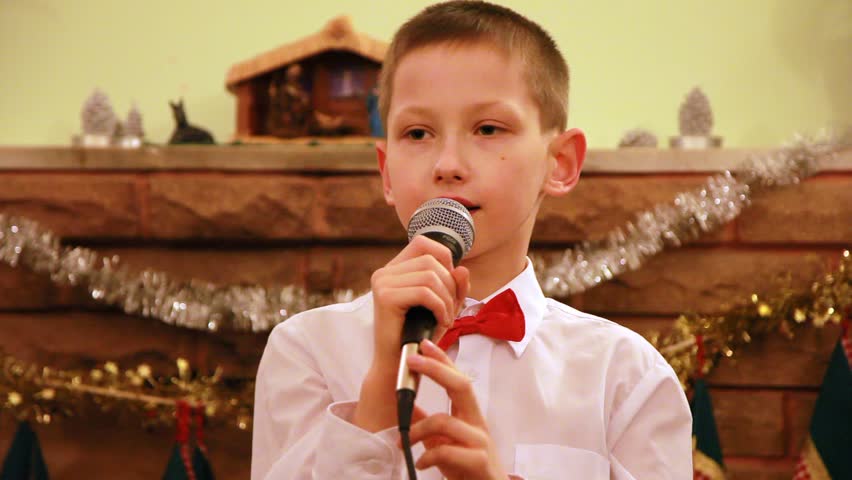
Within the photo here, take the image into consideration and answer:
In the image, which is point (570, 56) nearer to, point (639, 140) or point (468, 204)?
point (639, 140)

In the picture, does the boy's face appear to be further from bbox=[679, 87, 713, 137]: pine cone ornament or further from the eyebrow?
bbox=[679, 87, 713, 137]: pine cone ornament

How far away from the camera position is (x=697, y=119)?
6.27 feet

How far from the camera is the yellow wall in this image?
2.14 metres

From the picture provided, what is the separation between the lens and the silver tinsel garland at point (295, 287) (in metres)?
1.76

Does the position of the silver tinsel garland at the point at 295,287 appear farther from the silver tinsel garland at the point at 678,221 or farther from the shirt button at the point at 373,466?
the shirt button at the point at 373,466

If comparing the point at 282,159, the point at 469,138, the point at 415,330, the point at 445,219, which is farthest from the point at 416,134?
the point at 282,159

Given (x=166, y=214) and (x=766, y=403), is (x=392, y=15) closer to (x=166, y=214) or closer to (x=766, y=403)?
(x=166, y=214)

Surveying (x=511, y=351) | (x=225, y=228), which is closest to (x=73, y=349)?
(x=225, y=228)

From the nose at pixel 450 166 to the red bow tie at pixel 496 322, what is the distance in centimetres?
15

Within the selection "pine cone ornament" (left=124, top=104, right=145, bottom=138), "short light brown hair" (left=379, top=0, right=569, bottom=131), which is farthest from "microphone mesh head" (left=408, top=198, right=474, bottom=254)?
"pine cone ornament" (left=124, top=104, right=145, bottom=138)

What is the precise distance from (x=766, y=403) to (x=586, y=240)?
18.9 inches

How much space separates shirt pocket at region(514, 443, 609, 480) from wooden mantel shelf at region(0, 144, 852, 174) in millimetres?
962

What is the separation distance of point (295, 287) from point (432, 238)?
1.07 metres

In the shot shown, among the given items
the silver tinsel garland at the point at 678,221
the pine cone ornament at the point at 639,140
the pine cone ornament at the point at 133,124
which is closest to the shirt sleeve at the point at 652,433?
the silver tinsel garland at the point at 678,221
